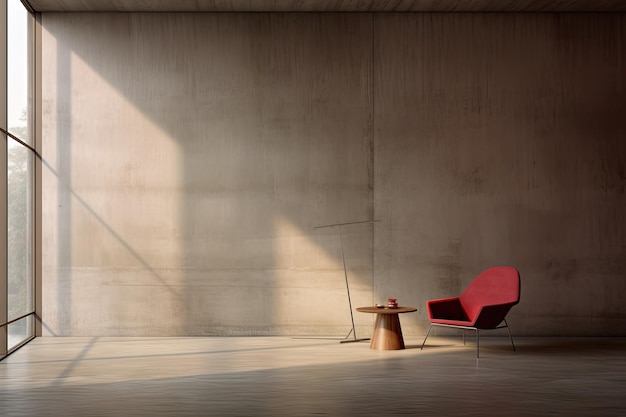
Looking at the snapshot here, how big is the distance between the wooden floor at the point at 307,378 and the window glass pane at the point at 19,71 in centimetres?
232

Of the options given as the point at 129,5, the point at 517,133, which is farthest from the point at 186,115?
the point at 517,133

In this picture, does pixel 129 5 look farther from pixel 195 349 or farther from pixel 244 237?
pixel 195 349

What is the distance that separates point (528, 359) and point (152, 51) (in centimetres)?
531

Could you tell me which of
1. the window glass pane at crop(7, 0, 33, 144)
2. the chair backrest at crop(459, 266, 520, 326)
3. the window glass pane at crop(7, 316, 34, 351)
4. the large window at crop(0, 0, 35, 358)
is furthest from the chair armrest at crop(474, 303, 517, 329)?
the window glass pane at crop(7, 0, 33, 144)

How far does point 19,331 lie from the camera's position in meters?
7.97

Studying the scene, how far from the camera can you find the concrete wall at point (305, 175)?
866 cm

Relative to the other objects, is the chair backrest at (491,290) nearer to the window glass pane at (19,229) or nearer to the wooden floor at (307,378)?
the wooden floor at (307,378)

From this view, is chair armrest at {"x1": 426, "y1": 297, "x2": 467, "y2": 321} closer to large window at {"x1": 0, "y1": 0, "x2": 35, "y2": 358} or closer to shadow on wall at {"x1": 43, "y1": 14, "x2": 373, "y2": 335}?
shadow on wall at {"x1": 43, "y1": 14, "x2": 373, "y2": 335}

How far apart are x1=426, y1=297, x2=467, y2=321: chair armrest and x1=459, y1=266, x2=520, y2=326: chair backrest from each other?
0.07 metres

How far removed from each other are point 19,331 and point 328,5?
4.91 m

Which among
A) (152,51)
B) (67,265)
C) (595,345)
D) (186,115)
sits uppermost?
(152,51)

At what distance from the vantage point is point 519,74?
8.80 m

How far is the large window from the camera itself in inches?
283

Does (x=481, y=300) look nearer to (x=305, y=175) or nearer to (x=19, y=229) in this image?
(x=305, y=175)
